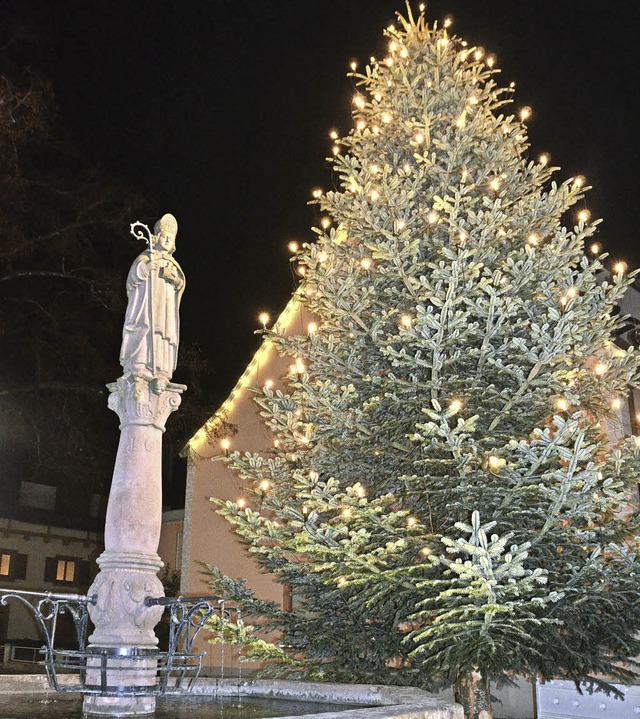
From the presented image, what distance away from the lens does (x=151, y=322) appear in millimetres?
6176

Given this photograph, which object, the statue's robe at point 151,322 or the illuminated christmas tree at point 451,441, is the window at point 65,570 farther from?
the statue's robe at point 151,322

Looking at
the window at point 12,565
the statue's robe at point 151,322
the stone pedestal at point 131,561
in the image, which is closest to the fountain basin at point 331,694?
the stone pedestal at point 131,561

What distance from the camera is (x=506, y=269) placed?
281 inches

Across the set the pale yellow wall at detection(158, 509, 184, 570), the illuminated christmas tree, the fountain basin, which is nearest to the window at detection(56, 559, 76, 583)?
the pale yellow wall at detection(158, 509, 184, 570)

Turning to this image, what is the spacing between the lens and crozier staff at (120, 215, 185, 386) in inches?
240

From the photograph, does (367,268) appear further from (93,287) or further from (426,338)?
(93,287)

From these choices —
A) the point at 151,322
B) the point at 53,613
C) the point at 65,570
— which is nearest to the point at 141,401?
the point at 151,322

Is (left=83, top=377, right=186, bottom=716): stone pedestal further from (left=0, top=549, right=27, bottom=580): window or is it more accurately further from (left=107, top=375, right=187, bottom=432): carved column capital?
(left=0, top=549, right=27, bottom=580): window

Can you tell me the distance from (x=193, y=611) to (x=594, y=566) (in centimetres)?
336

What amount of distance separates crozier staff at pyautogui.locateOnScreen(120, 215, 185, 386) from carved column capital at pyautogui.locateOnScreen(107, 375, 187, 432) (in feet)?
0.22

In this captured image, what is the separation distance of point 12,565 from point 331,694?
23075 mm

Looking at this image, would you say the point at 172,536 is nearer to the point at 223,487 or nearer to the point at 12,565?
the point at 223,487

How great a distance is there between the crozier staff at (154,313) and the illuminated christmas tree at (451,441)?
5.87 feet

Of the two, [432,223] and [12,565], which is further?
[12,565]
